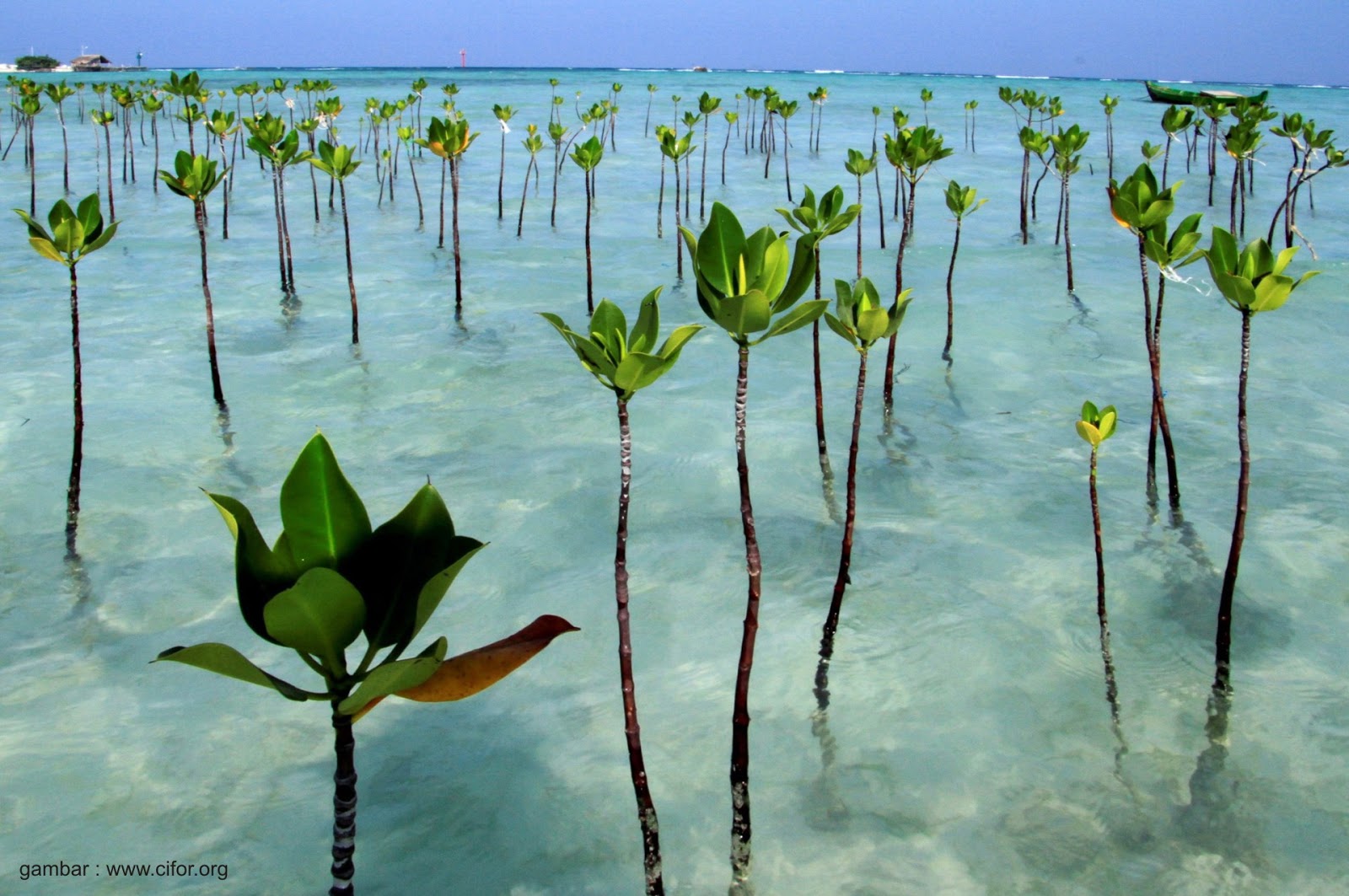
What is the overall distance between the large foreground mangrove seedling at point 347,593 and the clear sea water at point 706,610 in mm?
1086

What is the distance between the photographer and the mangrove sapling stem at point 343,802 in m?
1.47

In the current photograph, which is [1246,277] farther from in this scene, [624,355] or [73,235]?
[73,235]

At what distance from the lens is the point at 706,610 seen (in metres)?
3.49

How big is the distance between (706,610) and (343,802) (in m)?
2.05

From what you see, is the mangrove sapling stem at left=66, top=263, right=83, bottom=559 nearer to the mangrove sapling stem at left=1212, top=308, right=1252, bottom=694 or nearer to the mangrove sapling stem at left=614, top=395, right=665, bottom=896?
the mangrove sapling stem at left=614, top=395, right=665, bottom=896

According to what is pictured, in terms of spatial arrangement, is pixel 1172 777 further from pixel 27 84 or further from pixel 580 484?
pixel 27 84

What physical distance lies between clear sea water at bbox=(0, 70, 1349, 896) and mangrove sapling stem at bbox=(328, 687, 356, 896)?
744 millimetres

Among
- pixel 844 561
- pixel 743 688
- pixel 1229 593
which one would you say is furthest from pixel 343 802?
pixel 1229 593

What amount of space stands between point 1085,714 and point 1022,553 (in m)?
1.09

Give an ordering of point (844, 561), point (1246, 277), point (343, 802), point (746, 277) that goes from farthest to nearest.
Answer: point (844, 561)
point (1246, 277)
point (746, 277)
point (343, 802)

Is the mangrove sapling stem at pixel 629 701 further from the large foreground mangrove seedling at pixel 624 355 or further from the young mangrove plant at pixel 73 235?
the young mangrove plant at pixel 73 235

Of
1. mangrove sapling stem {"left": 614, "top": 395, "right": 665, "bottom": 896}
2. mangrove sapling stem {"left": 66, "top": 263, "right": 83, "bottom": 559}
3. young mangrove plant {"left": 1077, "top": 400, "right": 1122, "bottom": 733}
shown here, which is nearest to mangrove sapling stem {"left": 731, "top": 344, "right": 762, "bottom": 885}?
mangrove sapling stem {"left": 614, "top": 395, "right": 665, "bottom": 896}

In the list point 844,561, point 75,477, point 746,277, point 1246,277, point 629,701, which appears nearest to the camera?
point 746,277

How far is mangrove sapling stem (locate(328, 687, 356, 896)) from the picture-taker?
1.47 metres
